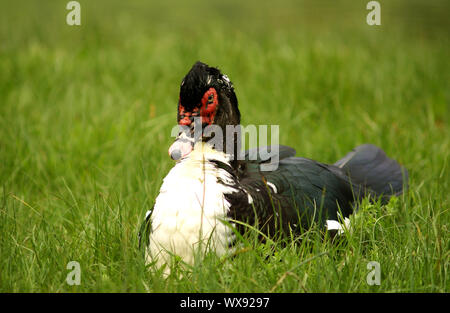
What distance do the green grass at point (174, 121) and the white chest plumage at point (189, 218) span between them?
0.32 feet

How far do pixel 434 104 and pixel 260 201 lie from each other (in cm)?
332

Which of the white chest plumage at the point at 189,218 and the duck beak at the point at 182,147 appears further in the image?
the duck beak at the point at 182,147

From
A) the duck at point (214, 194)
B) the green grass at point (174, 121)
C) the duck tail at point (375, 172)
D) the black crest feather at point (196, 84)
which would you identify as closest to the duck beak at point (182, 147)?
the duck at point (214, 194)

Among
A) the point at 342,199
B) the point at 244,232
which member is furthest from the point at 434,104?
the point at 244,232

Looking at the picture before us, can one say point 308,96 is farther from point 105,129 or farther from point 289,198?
point 289,198

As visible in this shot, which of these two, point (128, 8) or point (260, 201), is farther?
point (128, 8)

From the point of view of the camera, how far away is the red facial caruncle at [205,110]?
8.96 ft

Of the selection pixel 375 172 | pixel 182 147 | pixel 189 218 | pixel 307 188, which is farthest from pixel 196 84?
pixel 375 172

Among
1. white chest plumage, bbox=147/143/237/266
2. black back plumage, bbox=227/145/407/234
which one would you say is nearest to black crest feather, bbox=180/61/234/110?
white chest plumage, bbox=147/143/237/266

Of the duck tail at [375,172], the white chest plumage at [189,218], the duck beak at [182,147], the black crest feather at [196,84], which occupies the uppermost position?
the black crest feather at [196,84]

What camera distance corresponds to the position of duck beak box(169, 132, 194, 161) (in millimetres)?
2748

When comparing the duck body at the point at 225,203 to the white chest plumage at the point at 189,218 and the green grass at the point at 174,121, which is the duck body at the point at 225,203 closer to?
the white chest plumage at the point at 189,218

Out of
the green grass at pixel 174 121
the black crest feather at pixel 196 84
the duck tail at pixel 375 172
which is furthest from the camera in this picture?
the duck tail at pixel 375 172
